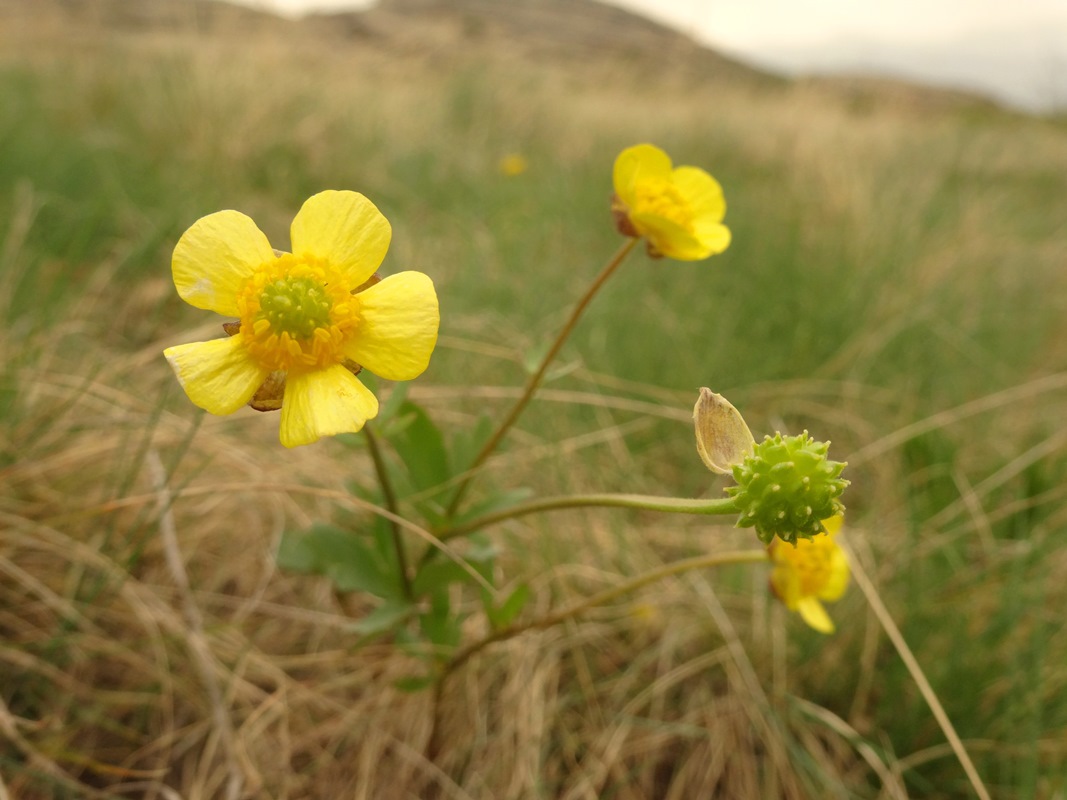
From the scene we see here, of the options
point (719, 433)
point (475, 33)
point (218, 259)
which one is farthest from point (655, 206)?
point (475, 33)

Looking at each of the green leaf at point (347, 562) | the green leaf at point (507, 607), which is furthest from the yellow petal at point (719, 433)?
the green leaf at point (347, 562)

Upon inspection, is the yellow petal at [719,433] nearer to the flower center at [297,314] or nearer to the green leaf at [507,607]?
the flower center at [297,314]

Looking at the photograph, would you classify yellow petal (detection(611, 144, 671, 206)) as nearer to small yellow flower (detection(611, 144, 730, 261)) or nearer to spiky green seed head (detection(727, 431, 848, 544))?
A: small yellow flower (detection(611, 144, 730, 261))

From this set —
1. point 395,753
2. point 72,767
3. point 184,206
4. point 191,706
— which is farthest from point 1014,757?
point 184,206

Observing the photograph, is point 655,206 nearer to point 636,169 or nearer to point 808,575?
point 636,169

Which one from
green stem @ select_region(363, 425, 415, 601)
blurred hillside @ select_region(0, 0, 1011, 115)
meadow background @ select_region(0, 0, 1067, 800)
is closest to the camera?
green stem @ select_region(363, 425, 415, 601)

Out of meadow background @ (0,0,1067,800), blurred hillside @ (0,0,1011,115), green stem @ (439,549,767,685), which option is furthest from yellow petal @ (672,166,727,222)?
blurred hillside @ (0,0,1011,115)

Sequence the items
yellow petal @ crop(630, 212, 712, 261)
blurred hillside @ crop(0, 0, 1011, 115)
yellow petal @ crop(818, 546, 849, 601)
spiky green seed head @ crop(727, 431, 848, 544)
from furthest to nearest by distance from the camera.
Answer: blurred hillside @ crop(0, 0, 1011, 115) < yellow petal @ crop(818, 546, 849, 601) < yellow petal @ crop(630, 212, 712, 261) < spiky green seed head @ crop(727, 431, 848, 544)
